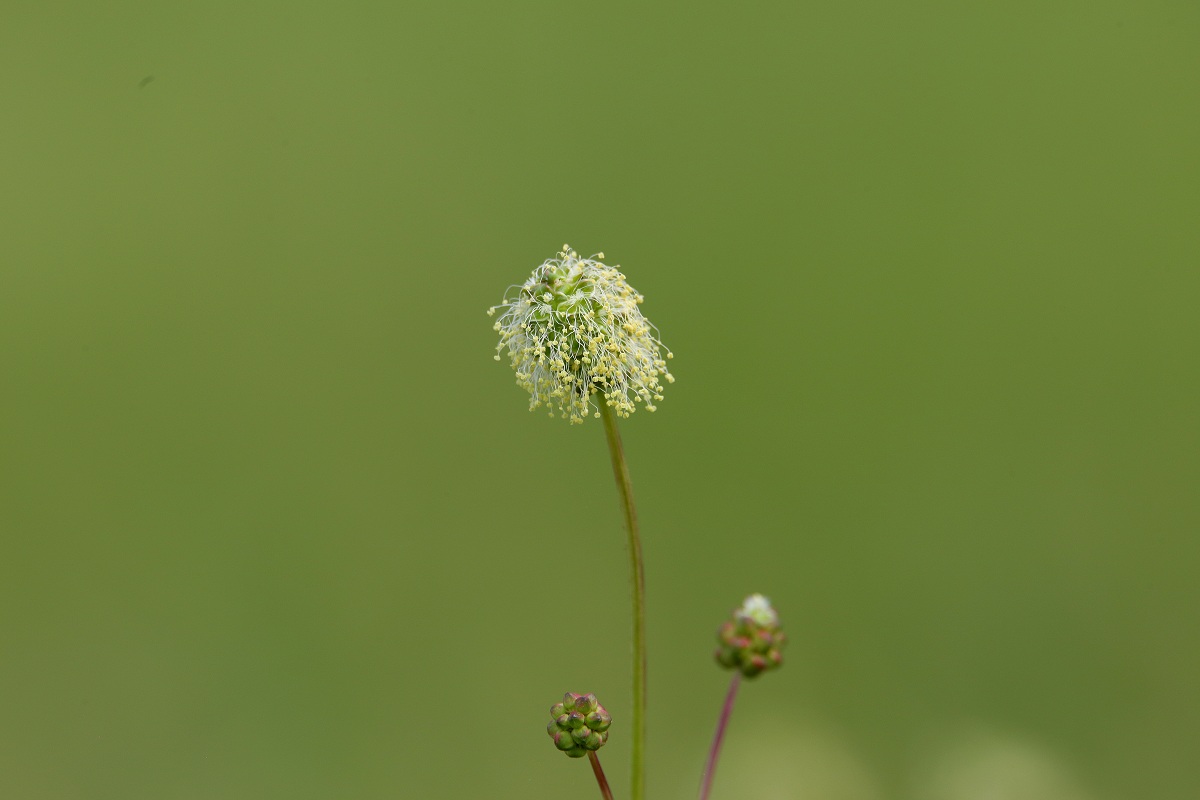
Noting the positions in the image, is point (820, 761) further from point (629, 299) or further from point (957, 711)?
point (629, 299)

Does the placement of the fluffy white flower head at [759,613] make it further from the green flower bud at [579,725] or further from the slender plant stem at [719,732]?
the green flower bud at [579,725]

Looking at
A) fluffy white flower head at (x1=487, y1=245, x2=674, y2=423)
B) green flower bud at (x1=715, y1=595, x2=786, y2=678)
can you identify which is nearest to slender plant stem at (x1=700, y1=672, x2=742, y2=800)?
green flower bud at (x1=715, y1=595, x2=786, y2=678)

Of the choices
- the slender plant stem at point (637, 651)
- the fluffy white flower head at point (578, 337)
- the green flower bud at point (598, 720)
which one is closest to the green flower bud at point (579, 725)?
the green flower bud at point (598, 720)

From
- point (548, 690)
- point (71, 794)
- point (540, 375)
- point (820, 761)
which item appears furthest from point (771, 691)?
point (540, 375)

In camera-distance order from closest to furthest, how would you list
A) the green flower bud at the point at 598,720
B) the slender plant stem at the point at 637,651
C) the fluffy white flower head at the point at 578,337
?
the slender plant stem at the point at 637,651
the green flower bud at the point at 598,720
the fluffy white flower head at the point at 578,337

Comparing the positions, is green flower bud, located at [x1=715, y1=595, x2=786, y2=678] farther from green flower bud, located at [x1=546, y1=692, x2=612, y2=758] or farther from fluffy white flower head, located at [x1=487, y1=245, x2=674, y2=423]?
fluffy white flower head, located at [x1=487, y1=245, x2=674, y2=423]

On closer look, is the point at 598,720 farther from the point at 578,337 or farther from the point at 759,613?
the point at 578,337

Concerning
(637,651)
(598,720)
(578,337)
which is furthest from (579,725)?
(578,337)
